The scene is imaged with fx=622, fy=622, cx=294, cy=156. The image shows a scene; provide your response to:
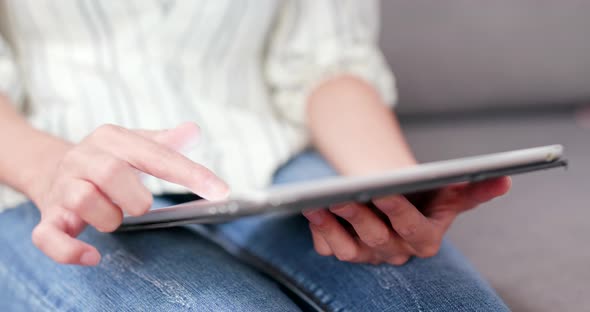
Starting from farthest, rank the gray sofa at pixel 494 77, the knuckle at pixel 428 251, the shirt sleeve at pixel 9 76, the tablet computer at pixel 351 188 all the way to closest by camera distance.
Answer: the gray sofa at pixel 494 77 < the shirt sleeve at pixel 9 76 < the knuckle at pixel 428 251 < the tablet computer at pixel 351 188

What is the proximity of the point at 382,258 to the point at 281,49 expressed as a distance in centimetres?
35

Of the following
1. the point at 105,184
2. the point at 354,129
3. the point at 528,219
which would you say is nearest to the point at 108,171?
the point at 105,184

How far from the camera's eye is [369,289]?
0.51m

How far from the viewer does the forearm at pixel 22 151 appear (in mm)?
483

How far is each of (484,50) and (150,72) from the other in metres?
0.63

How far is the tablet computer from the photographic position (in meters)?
0.30

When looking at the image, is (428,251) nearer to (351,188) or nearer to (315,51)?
(351,188)

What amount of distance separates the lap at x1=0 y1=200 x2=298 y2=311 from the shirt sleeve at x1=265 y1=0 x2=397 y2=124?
0.91 ft

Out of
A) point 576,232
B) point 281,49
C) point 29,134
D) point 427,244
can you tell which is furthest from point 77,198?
point 576,232

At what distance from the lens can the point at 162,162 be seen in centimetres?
40

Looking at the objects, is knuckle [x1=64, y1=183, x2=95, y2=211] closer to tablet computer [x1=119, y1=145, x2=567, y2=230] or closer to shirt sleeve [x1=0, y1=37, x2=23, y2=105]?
tablet computer [x1=119, y1=145, x2=567, y2=230]

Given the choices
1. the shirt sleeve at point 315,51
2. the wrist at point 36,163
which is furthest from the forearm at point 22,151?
the shirt sleeve at point 315,51

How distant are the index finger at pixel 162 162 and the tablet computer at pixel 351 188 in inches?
0.7

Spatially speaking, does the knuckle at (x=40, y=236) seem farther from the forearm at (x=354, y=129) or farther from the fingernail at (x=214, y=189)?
the forearm at (x=354, y=129)
